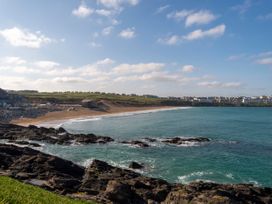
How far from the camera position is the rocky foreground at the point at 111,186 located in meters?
30.3

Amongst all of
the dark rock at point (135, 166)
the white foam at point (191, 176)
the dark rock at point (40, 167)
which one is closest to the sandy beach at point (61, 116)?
the dark rock at point (135, 166)

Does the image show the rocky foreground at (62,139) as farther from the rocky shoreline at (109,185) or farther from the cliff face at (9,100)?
the cliff face at (9,100)

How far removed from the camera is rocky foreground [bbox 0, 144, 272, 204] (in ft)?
99.4

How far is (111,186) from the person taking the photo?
30.2 meters

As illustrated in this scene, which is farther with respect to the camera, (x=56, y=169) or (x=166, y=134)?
(x=166, y=134)

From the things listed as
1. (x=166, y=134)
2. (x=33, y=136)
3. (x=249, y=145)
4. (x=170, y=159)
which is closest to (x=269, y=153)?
(x=249, y=145)

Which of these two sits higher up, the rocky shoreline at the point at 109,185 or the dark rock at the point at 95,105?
the dark rock at the point at 95,105

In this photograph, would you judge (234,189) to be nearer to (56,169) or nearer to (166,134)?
(56,169)


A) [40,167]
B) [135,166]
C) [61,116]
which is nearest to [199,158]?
[135,166]

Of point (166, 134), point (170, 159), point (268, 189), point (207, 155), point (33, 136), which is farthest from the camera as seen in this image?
point (166, 134)

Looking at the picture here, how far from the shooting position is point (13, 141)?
70.2m

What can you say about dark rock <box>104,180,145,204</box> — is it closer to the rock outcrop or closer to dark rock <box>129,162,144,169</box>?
dark rock <box>129,162,144,169</box>

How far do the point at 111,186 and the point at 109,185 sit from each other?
19.7 inches

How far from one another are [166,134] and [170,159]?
34.2 m
